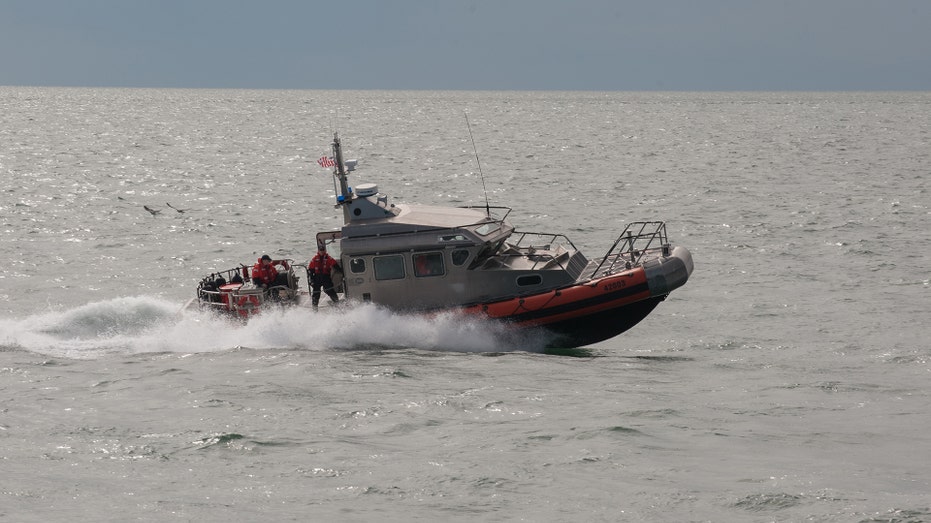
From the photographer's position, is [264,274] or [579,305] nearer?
[579,305]

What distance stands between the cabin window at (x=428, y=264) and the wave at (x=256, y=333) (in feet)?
2.38

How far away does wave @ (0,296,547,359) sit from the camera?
18.2 meters

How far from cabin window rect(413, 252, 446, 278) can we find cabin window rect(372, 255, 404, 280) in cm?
27

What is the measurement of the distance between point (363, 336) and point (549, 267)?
11.0ft

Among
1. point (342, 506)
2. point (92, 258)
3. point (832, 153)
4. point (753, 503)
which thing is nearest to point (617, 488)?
point (753, 503)

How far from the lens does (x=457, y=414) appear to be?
46.8ft

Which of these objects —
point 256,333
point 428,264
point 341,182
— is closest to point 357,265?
point 428,264

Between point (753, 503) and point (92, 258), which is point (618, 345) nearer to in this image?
point (753, 503)

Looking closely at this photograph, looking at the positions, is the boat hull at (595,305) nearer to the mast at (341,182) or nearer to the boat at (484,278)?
the boat at (484,278)

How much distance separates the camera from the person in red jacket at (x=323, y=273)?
18.9 m

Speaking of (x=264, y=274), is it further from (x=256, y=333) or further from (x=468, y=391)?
(x=468, y=391)

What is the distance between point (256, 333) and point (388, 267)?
2.68 meters

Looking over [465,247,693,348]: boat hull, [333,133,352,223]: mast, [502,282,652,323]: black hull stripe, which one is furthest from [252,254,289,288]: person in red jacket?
[502,282,652,323]: black hull stripe

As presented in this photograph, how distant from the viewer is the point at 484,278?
18312 millimetres
